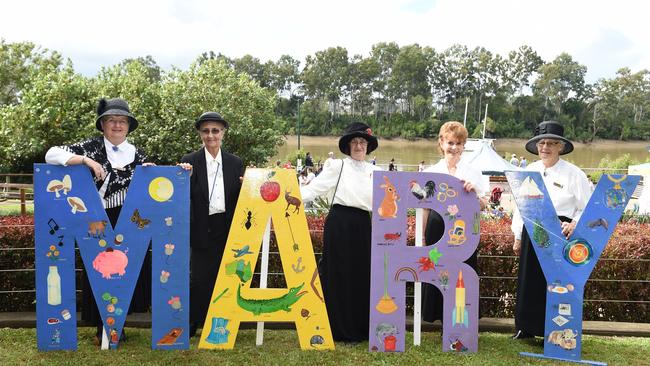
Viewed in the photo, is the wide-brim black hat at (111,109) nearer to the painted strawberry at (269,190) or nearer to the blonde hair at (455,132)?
the painted strawberry at (269,190)

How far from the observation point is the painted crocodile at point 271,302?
144 inches

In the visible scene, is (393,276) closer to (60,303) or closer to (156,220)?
(156,220)

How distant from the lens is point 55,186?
3.48 metres

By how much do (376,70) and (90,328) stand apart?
7207 cm

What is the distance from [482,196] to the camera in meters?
3.79

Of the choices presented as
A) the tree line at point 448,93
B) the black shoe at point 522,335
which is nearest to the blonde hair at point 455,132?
the black shoe at point 522,335

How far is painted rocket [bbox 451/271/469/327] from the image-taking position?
3701mm

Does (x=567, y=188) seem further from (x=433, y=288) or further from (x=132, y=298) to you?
(x=132, y=298)

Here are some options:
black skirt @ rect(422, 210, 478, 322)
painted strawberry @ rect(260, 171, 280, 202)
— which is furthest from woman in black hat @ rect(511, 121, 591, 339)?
painted strawberry @ rect(260, 171, 280, 202)

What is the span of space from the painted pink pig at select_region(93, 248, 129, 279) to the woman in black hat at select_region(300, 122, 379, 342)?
1361 millimetres

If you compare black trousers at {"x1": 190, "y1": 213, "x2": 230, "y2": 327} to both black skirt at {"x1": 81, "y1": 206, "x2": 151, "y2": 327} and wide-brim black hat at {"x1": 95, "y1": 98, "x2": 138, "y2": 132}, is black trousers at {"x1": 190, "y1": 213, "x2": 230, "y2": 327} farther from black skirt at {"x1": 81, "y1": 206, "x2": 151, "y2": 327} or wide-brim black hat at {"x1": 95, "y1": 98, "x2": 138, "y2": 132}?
wide-brim black hat at {"x1": 95, "y1": 98, "x2": 138, "y2": 132}

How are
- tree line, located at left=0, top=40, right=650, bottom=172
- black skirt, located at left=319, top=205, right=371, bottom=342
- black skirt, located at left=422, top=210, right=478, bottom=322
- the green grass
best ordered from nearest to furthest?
the green grass < black skirt, located at left=319, top=205, right=371, bottom=342 < black skirt, located at left=422, top=210, right=478, bottom=322 < tree line, located at left=0, top=40, right=650, bottom=172

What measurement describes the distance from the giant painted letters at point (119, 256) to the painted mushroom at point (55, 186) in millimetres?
88

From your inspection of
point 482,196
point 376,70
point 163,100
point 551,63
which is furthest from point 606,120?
point 482,196
